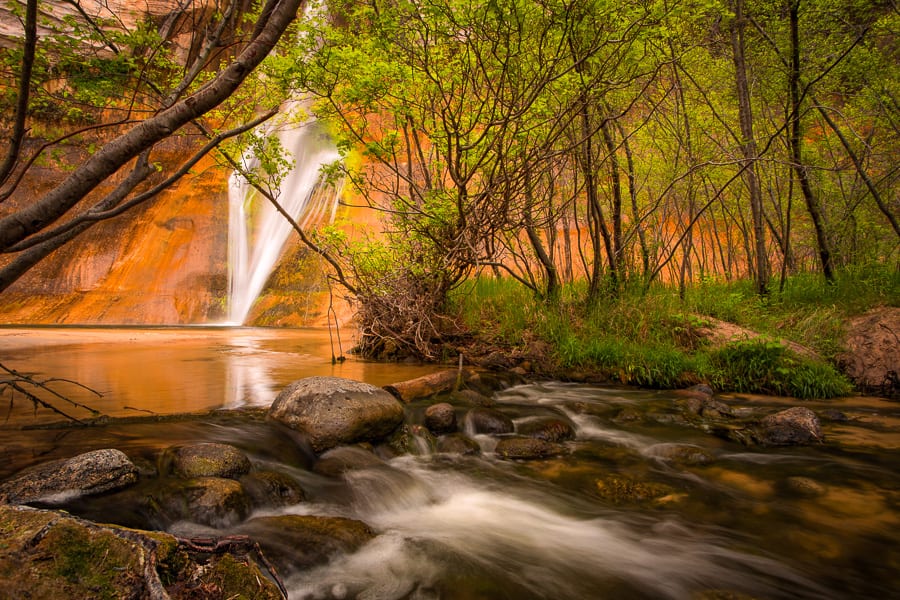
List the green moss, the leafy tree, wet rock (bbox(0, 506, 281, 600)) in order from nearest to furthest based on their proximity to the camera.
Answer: wet rock (bbox(0, 506, 281, 600)) → the green moss → the leafy tree

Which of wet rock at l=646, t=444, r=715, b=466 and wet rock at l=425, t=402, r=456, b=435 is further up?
wet rock at l=425, t=402, r=456, b=435

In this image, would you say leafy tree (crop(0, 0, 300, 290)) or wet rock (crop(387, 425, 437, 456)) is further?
wet rock (crop(387, 425, 437, 456))

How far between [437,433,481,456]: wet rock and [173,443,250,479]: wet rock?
174cm

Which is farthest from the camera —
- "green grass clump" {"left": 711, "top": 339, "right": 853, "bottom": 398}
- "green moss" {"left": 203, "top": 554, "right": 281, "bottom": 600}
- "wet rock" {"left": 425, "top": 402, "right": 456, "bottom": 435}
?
"green grass clump" {"left": 711, "top": 339, "right": 853, "bottom": 398}

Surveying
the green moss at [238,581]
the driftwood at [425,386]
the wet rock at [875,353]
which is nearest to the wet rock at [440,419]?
the driftwood at [425,386]

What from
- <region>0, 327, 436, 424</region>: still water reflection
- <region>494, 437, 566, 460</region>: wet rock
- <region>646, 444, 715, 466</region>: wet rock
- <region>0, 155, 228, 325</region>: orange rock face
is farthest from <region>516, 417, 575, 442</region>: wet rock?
<region>0, 155, 228, 325</region>: orange rock face

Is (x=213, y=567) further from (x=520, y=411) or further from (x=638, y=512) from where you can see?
(x=520, y=411)

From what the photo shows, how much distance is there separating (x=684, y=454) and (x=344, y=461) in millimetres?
2866

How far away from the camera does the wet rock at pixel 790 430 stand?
14.8ft

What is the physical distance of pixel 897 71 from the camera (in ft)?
25.6

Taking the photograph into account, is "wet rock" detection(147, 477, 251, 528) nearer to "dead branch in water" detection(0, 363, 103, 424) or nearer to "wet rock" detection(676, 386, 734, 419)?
"dead branch in water" detection(0, 363, 103, 424)

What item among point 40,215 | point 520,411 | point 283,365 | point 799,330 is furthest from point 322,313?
point 40,215

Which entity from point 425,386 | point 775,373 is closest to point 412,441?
point 425,386

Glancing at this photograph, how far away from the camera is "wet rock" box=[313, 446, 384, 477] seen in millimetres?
3689
